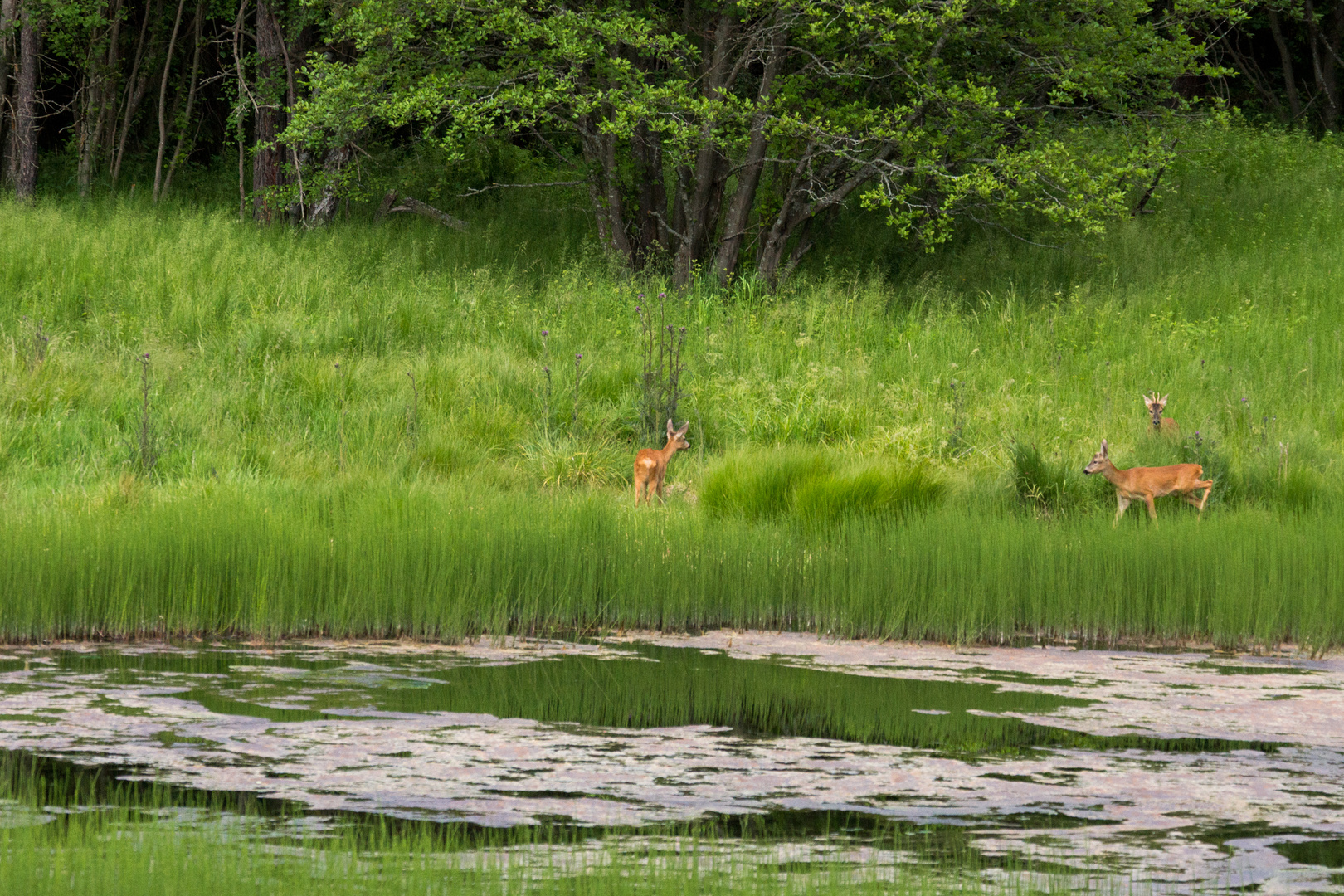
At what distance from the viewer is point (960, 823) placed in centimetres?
503

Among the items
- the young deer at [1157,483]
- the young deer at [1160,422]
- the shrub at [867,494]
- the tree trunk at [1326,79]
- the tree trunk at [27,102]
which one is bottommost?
the shrub at [867,494]

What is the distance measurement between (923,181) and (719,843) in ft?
42.9

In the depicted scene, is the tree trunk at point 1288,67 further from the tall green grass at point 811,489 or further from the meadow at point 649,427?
the tall green grass at point 811,489

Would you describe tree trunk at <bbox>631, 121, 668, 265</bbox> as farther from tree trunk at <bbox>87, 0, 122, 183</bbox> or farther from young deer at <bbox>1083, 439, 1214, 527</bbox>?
tree trunk at <bbox>87, 0, 122, 183</bbox>

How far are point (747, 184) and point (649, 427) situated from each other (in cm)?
510

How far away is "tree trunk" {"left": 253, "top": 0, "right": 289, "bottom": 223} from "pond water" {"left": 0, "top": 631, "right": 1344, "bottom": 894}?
13601mm

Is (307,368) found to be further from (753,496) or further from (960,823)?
(960,823)

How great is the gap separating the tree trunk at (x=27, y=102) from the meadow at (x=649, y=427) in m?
2.93

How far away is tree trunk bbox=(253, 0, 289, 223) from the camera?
20281 mm

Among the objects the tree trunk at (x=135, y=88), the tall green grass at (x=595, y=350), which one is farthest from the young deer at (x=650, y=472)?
the tree trunk at (x=135, y=88)

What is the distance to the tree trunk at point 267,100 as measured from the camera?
66.5ft

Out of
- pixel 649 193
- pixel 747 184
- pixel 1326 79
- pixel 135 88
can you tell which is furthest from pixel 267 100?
pixel 1326 79

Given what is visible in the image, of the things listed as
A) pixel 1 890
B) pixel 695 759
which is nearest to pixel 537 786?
pixel 695 759

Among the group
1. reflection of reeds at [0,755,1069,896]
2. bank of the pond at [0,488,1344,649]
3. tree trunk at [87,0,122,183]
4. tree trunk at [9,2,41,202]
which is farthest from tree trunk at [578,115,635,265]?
reflection of reeds at [0,755,1069,896]
